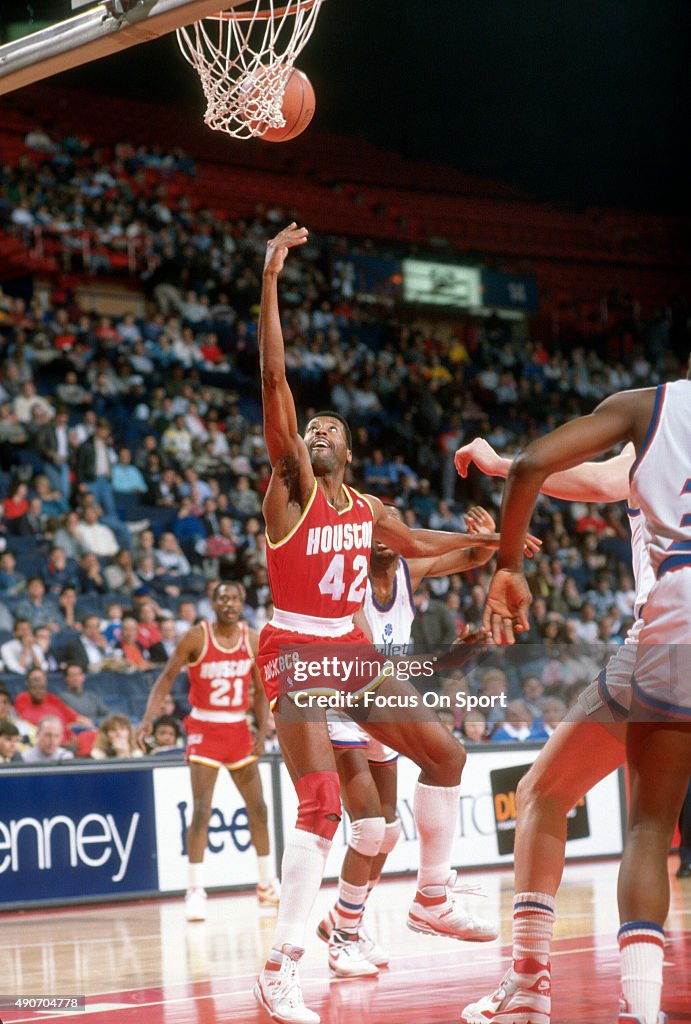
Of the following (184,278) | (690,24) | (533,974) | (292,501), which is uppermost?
(690,24)

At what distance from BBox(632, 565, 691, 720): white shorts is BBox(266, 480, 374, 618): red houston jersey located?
2.03 meters

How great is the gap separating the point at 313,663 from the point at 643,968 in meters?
2.14

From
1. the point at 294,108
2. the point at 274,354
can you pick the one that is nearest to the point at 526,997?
the point at 274,354

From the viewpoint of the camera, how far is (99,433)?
15.5 m

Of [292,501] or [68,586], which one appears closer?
[292,501]

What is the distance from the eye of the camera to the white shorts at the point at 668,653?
12.0 feet

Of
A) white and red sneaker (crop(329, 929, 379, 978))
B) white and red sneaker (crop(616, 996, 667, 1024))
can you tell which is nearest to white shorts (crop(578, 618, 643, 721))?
white and red sneaker (crop(616, 996, 667, 1024))

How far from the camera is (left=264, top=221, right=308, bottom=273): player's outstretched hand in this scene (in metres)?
5.17

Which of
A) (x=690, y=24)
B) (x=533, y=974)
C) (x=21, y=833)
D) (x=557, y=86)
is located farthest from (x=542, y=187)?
(x=533, y=974)

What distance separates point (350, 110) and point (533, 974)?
22160 millimetres

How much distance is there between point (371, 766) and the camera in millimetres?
7211

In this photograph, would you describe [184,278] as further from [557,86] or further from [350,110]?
[557,86]

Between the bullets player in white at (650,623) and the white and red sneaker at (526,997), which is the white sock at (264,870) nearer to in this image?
the white and red sneaker at (526,997)

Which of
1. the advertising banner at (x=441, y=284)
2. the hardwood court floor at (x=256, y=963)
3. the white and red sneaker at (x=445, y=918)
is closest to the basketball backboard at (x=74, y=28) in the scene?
the white and red sneaker at (x=445, y=918)
